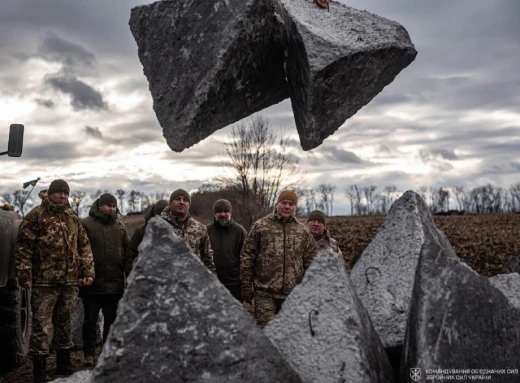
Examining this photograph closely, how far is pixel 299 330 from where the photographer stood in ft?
11.4

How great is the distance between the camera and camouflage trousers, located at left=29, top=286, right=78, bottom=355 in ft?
17.7

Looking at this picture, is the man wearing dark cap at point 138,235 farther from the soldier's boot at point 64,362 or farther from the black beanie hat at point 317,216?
the black beanie hat at point 317,216

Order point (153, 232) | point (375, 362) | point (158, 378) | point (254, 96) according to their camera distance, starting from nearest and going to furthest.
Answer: point (158, 378) → point (153, 232) → point (375, 362) → point (254, 96)

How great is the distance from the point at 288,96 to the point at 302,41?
1038 mm

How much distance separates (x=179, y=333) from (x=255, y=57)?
248 cm

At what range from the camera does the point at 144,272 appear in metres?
3.13

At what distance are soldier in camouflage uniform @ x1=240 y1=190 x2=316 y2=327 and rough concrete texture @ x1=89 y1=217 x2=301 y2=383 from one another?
209 centimetres

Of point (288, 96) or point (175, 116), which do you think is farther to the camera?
point (288, 96)

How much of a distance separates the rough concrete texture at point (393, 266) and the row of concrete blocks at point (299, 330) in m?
0.33

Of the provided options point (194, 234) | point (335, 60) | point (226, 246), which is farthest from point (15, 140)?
point (335, 60)

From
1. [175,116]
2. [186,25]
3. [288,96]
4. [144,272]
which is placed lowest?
[144,272]

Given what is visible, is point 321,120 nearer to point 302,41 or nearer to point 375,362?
point 302,41

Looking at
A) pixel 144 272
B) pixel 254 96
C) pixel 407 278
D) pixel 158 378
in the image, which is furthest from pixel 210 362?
pixel 254 96

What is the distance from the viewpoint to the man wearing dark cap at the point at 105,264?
249 inches
